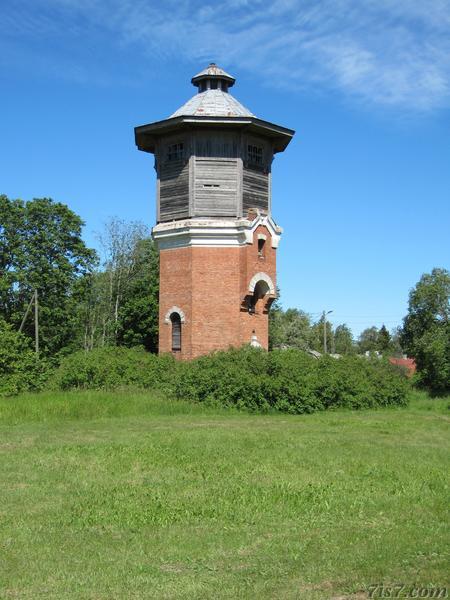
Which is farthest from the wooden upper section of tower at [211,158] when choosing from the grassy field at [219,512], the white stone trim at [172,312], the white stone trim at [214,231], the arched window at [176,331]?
the grassy field at [219,512]

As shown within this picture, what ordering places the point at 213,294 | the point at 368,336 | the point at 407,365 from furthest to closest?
the point at 368,336 → the point at 407,365 → the point at 213,294

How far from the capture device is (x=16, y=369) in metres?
24.7

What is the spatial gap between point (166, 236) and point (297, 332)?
3593cm

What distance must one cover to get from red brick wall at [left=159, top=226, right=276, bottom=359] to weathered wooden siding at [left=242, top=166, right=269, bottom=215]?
1040 mm

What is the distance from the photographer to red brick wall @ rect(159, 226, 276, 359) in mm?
25141

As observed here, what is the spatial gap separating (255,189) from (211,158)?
6.41ft

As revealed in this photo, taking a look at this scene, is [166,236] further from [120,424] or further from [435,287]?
[435,287]

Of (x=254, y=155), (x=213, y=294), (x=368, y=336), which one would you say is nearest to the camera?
(x=213, y=294)

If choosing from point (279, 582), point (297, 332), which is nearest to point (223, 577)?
point (279, 582)

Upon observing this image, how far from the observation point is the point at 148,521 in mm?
8125

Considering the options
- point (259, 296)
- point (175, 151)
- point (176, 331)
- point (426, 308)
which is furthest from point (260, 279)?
point (426, 308)

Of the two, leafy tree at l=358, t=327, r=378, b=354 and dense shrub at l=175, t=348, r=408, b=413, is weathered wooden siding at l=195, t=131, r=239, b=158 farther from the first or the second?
leafy tree at l=358, t=327, r=378, b=354

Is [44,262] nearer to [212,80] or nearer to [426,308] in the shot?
[212,80]

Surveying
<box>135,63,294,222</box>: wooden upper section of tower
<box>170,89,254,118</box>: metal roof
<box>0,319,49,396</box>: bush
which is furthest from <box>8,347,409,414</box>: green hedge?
<box>170,89,254,118</box>: metal roof
